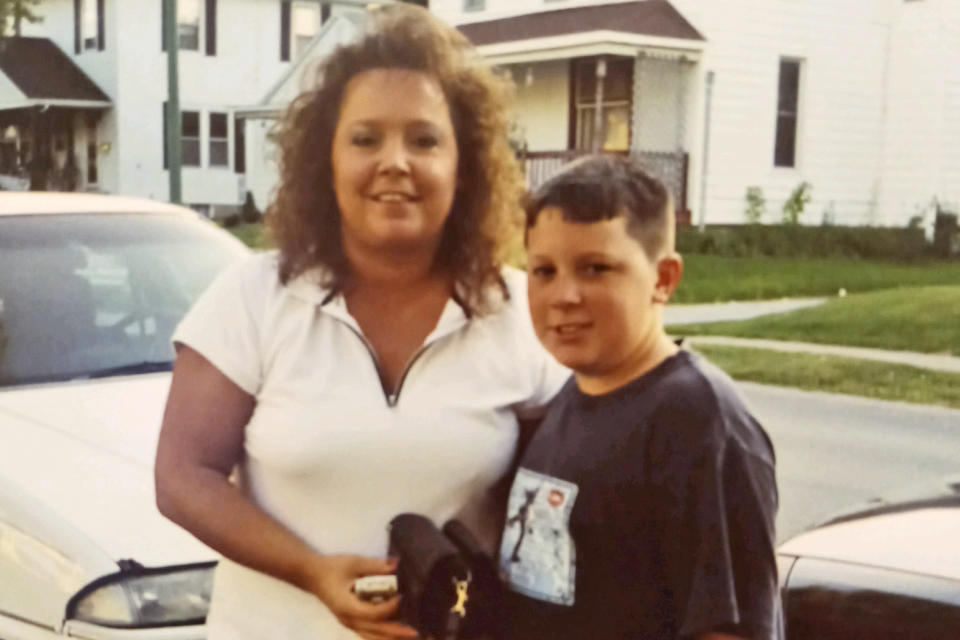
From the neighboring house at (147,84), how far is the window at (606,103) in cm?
1017

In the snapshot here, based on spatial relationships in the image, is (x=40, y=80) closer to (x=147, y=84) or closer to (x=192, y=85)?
(x=147, y=84)

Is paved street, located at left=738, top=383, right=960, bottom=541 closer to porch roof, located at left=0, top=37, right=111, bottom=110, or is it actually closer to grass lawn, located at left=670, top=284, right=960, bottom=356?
grass lawn, located at left=670, top=284, right=960, bottom=356

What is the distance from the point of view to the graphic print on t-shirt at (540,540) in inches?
70.6

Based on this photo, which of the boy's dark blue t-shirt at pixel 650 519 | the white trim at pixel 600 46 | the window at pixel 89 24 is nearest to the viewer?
the boy's dark blue t-shirt at pixel 650 519

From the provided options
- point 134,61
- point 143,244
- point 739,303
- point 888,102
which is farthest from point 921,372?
point 134,61

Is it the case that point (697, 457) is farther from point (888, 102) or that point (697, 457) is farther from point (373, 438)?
point (888, 102)

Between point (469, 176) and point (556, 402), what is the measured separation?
18.9 inches

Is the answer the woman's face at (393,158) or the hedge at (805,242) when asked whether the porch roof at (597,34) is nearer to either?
the hedge at (805,242)

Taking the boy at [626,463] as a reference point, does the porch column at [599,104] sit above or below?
above

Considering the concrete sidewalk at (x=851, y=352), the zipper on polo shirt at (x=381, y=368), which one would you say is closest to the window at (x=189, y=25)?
the concrete sidewalk at (x=851, y=352)

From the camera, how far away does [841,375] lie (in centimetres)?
1091

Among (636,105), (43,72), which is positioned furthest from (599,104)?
(43,72)

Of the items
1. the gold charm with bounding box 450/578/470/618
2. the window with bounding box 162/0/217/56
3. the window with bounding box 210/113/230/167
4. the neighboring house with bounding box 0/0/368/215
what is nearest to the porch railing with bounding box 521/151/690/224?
the neighboring house with bounding box 0/0/368/215

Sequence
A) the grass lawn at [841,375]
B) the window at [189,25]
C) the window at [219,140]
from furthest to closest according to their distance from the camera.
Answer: the window at [219,140] < the window at [189,25] < the grass lawn at [841,375]
